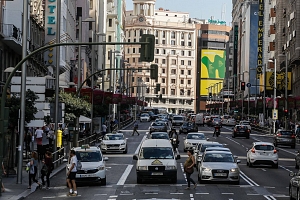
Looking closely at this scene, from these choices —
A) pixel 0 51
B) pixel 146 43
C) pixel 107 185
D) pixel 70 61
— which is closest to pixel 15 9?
pixel 0 51

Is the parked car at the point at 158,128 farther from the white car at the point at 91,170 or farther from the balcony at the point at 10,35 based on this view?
the white car at the point at 91,170

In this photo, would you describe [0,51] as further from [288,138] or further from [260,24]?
[260,24]

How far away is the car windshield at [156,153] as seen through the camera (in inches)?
1314

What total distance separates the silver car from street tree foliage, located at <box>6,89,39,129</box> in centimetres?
752

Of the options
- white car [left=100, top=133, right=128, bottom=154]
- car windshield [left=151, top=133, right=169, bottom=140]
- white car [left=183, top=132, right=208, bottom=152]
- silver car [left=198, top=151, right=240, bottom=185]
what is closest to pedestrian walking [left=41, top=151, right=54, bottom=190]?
silver car [left=198, top=151, right=240, bottom=185]

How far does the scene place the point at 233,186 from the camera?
32.0m

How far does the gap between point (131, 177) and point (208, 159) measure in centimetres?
483

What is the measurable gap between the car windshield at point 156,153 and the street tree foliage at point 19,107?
4.96 metres

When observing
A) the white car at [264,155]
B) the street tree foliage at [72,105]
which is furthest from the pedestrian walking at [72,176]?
the street tree foliage at [72,105]

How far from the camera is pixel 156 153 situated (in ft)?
110

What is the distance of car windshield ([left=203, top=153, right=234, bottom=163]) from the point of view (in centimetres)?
3322

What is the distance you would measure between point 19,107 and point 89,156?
156 inches

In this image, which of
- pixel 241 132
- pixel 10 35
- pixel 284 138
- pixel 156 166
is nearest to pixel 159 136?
pixel 10 35

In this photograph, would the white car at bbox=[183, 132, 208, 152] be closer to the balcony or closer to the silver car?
the balcony
